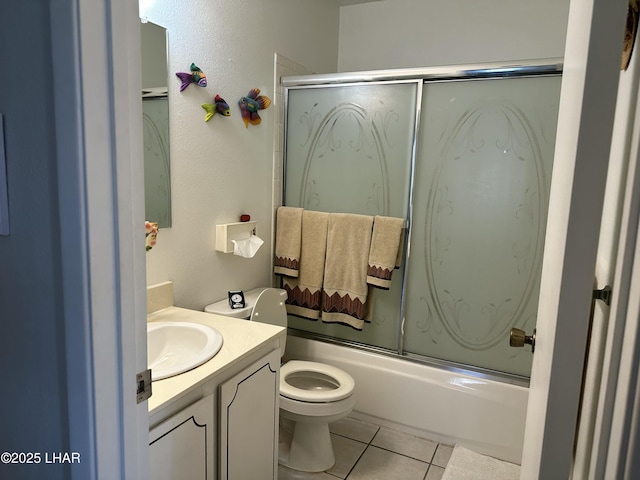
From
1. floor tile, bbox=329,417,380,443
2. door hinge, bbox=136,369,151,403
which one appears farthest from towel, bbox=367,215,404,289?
door hinge, bbox=136,369,151,403

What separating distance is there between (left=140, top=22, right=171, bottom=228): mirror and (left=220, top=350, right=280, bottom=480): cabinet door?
76 cm

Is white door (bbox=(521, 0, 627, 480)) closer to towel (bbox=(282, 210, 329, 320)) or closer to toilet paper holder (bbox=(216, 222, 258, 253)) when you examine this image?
toilet paper holder (bbox=(216, 222, 258, 253))

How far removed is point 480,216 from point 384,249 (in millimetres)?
519

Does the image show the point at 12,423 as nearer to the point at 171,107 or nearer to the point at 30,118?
the point at 30,118

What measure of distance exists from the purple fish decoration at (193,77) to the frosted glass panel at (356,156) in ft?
2.55

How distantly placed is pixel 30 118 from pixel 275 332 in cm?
115

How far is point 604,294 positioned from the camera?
63 centimetres

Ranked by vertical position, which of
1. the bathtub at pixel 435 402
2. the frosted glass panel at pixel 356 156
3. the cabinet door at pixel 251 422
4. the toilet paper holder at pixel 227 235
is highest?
the frosted glass panel at pixel 356 156

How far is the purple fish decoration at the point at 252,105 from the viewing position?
2.24 meters

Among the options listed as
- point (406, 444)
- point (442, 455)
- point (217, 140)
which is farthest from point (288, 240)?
point (442, 455)

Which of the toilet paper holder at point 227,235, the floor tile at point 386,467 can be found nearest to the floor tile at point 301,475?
the floor tile at point 386,467

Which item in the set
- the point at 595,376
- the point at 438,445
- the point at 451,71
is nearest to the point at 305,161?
the point at 451,71

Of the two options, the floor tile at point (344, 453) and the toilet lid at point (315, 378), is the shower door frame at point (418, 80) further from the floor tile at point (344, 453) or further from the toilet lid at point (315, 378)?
the floor tile at point (344, 453)

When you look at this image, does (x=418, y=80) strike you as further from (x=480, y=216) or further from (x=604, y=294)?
(x=604, y=294)
